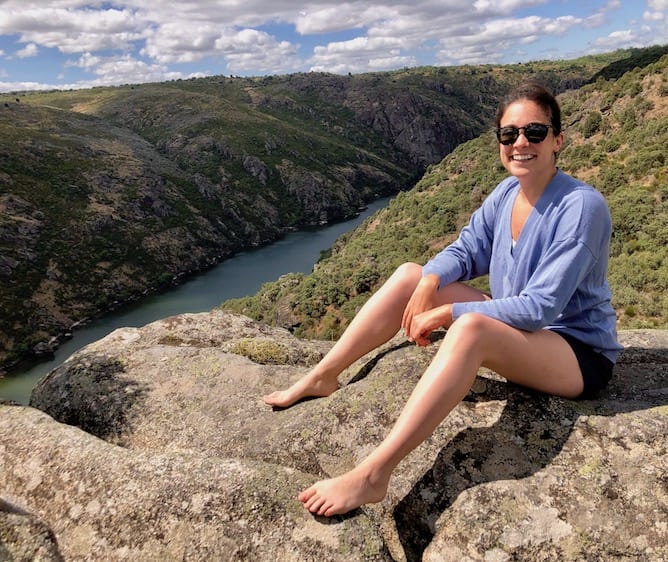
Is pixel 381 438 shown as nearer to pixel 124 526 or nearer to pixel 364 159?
pixel 124 526

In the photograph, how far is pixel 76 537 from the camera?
3.12 m

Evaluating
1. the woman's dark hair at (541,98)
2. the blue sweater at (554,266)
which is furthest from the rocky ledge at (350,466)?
the woman's dark hair at (541,98)

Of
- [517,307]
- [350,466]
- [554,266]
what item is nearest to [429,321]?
[517,307]

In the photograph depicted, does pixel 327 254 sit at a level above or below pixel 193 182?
below

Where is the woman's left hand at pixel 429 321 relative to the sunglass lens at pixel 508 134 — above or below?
below

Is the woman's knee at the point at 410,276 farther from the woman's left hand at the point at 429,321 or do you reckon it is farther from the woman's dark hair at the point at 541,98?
the woman's dark hair at the point at 541,98

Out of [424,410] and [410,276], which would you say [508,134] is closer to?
[410,276]

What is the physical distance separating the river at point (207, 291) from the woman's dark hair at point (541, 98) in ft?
187

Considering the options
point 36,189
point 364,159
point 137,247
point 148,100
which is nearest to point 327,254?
point 137,247

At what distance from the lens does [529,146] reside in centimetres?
360

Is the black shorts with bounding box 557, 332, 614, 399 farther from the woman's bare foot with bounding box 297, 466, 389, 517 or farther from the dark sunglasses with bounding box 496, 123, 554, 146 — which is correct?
the woman's bare foot with bounding box 297, 466, 389, 517

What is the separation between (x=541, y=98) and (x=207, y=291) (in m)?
79.9

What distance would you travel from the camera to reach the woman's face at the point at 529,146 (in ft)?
11.7

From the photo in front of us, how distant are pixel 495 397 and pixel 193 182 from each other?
120 meters
